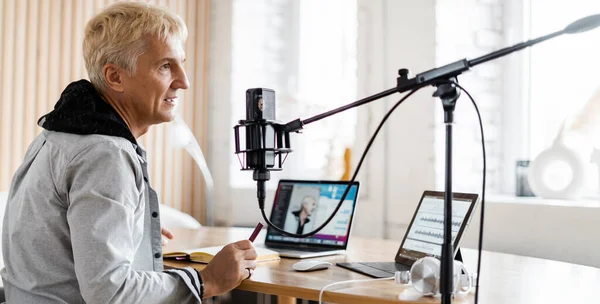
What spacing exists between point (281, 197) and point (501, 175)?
98cm

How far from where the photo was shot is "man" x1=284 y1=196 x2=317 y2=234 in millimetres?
1870

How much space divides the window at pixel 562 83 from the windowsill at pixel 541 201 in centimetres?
9

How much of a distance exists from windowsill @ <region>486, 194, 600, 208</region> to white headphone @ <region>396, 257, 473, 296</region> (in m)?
0.91

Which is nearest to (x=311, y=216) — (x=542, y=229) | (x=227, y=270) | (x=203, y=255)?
(x=203, y=255)

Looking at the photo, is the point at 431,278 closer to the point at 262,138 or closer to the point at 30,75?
the point at 262,138

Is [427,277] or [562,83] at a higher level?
[562,83]

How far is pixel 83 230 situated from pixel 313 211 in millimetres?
846

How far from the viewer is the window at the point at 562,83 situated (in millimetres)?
2158

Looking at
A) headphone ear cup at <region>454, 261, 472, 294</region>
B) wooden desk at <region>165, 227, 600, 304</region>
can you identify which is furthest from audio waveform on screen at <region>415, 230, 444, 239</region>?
headphone ear cup at <region>454, 261, 472, 294</region>

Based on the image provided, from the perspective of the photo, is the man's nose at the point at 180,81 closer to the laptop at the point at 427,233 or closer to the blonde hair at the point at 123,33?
the blonde hair at the point at 123,33

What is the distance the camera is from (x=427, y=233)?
154 centimetres

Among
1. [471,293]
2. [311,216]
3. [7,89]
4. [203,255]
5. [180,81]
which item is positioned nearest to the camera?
[471,293]

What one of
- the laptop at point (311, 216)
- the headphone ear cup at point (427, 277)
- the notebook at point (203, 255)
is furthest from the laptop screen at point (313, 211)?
the headphone ear cup at point (427, 277)

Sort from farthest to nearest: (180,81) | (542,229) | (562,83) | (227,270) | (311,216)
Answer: (562,83), (542,229), (311,216), (180,81), (227,270)
